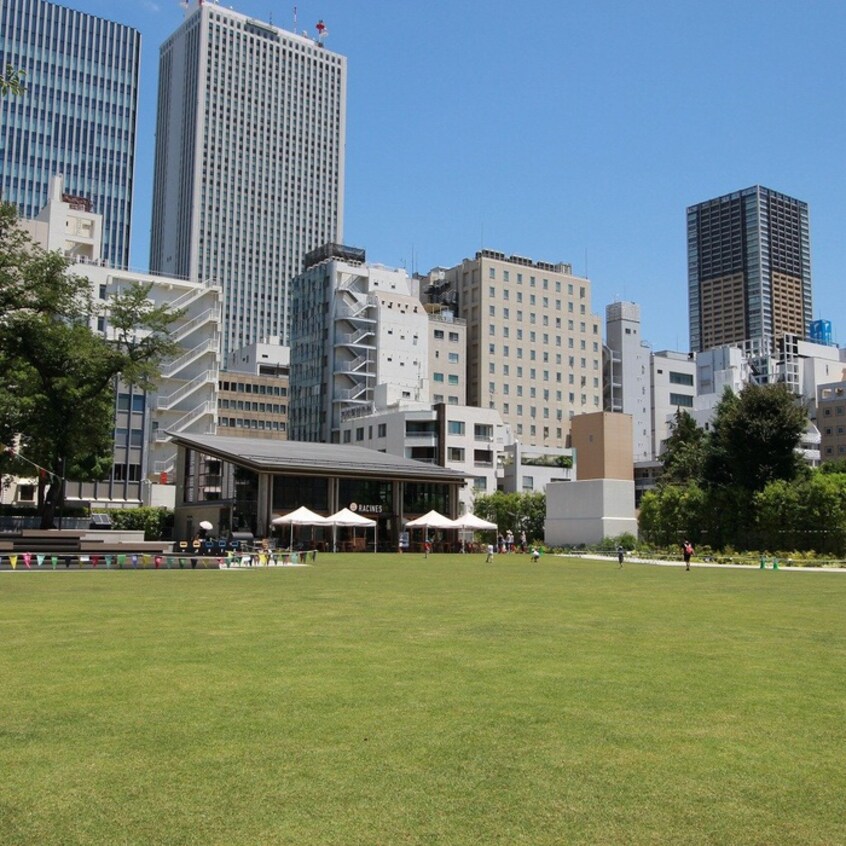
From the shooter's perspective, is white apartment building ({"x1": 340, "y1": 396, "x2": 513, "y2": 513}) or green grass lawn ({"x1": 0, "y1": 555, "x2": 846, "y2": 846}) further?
white apartment building ({"x1": 340, "y1": 396, "x2": 513, "y2": 513})

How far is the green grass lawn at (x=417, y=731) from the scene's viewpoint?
623cm

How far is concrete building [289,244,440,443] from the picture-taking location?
124 metres

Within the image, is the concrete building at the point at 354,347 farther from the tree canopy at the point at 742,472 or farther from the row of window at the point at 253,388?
the tree canopy at the point at 742,472

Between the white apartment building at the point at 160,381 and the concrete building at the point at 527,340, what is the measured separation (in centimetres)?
4670

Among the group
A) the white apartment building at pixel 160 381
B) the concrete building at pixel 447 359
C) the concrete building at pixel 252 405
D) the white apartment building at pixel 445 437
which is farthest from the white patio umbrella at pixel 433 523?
the concrete building at pixel 447 359

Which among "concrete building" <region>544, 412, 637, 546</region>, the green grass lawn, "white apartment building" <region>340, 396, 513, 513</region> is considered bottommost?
the green grass lawn

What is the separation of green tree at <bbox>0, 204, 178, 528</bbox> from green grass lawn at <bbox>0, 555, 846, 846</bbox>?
30.5 meters

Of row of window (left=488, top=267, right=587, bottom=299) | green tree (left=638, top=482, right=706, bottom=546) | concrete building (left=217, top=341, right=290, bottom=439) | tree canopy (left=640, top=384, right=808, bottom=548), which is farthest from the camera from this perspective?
row of window (left=488, top=267, right=587, bottom=299)

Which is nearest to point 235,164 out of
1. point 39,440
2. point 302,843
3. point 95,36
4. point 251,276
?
point 251,276

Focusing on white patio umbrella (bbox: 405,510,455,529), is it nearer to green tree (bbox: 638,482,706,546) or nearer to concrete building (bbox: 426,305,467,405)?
green tree (bbox: 638,482,706,546)

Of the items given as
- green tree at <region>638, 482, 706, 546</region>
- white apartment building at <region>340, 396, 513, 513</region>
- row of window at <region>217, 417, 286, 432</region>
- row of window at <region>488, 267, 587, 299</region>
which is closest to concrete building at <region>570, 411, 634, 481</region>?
green tree at <region>638, 482, 706, 546</region>

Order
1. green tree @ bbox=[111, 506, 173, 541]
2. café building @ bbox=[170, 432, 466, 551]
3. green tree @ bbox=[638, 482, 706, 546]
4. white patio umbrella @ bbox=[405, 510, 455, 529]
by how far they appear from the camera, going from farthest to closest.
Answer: green tree @ bbox=[111, 506, 173, 541]
café building @ bbox=[170, 432, 466, 551]
white patio umbrella @ bbox=[405, 510, 455, 529]
green tree @ bbox=[638, 482, 706, 546]

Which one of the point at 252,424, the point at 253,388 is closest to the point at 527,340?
the point at 253,388

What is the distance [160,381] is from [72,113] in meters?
92.2
